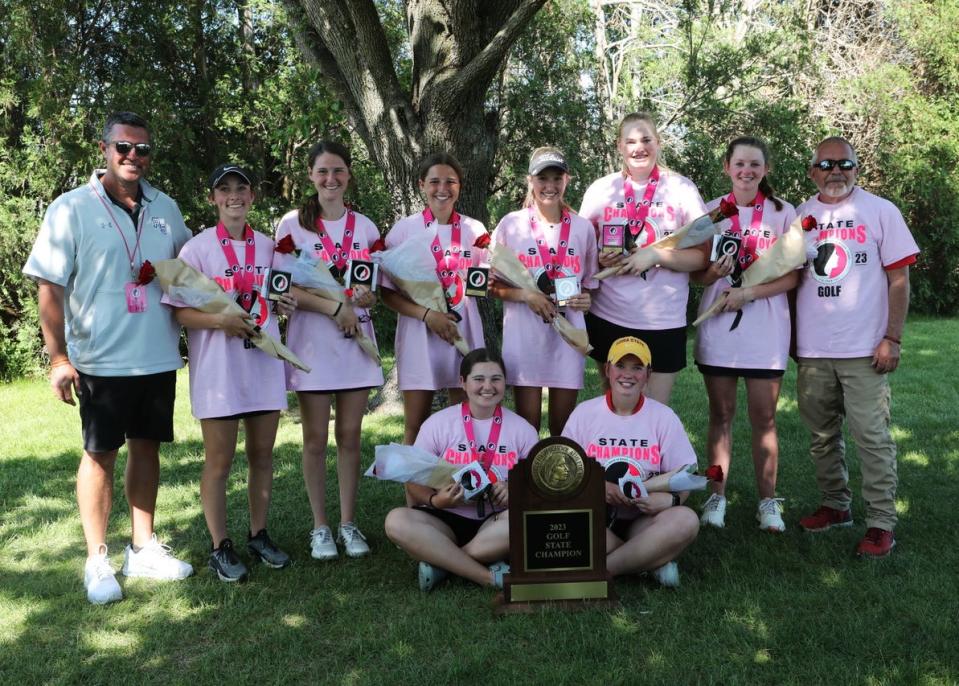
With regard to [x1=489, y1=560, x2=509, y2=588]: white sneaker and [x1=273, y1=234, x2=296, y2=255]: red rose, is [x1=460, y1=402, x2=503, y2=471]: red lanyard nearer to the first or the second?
[x1=489, y1=560, x2=509, y2=588]: white sneaker

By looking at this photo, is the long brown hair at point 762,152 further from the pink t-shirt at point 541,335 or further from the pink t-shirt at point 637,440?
the pink t-shirt at point 637,440

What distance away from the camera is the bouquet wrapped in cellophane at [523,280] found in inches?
188

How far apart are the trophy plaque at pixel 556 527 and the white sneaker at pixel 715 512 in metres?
1.41

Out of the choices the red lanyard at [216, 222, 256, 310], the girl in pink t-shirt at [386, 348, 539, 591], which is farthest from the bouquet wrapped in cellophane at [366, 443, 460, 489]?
the red lanyard at [216, 222, 256, 310]

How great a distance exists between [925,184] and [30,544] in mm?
17231

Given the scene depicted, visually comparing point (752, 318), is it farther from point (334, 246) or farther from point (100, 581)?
point (100, 581)

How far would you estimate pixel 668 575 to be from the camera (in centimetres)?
439

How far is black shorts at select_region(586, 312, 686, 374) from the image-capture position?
492cm

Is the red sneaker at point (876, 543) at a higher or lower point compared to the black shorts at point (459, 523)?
lower

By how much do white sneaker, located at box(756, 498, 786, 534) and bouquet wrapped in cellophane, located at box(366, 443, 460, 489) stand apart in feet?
6.71

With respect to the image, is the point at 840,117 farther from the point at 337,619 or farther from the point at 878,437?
the point at 337,619

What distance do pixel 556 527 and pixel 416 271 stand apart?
1600mm

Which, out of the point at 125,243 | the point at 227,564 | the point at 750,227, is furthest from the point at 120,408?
the point at 750,227

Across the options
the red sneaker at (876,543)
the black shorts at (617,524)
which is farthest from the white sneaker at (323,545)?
the red sneaker at (876,543)
